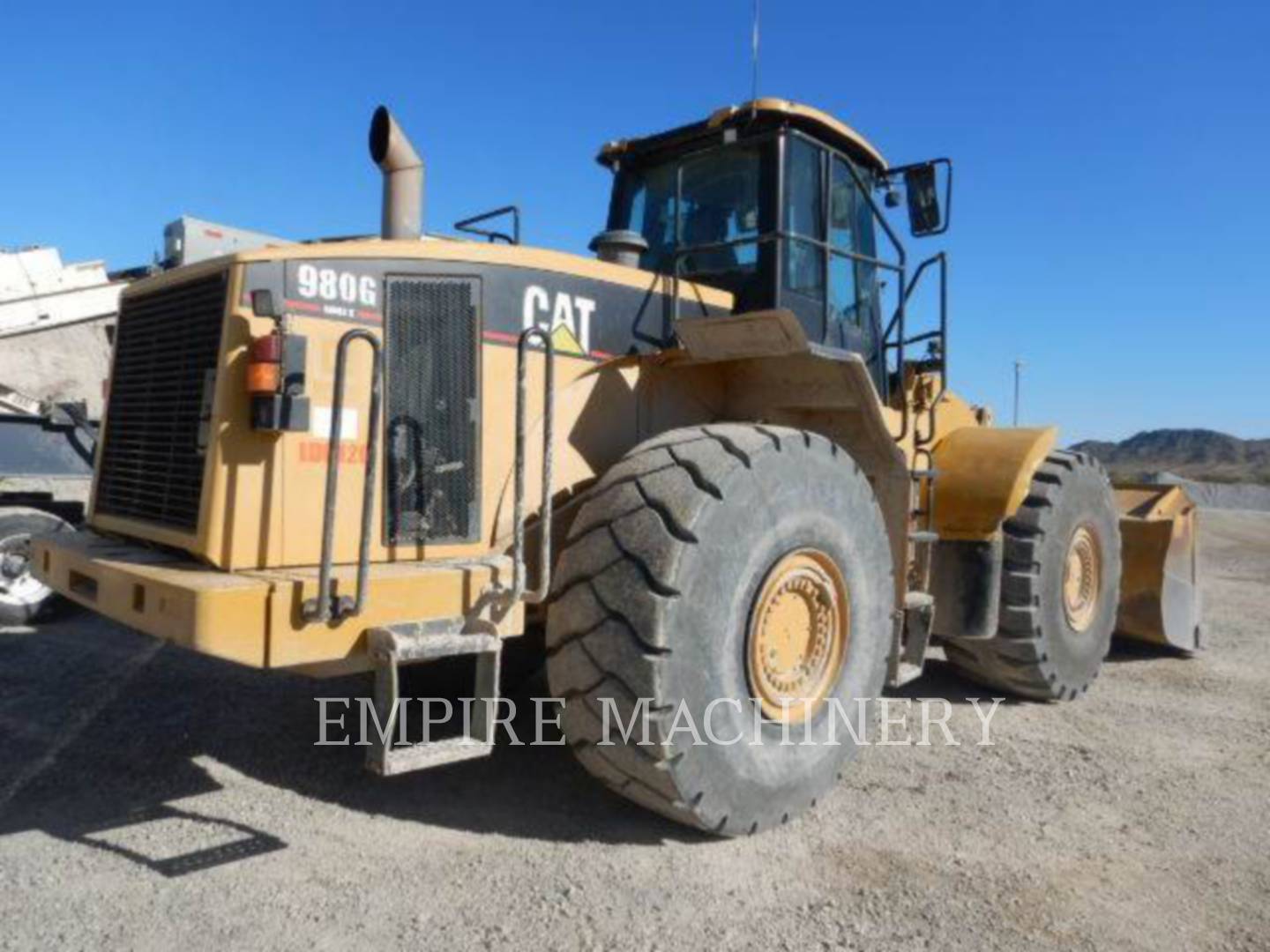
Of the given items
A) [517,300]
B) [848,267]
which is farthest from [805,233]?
[517,300]

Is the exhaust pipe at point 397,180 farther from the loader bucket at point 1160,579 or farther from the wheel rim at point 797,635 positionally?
the loader bucket at point 1160,579

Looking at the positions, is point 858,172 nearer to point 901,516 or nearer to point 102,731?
point 901,516

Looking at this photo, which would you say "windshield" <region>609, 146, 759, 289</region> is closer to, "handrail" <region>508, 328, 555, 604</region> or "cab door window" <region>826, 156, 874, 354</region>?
"cab door window" <region>826, 156, 874, 354</region>

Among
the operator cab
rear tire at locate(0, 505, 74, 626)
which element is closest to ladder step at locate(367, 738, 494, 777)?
the operator cab

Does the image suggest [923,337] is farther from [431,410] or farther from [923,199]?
[431,410]

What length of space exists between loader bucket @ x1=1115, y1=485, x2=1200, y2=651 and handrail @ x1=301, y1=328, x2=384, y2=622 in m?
5.77

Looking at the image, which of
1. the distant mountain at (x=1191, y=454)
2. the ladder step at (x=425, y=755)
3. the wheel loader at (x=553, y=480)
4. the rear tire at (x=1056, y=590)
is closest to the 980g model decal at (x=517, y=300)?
the wheel loader at (x=553, y=480)

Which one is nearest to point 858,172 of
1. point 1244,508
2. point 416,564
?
point 416,564

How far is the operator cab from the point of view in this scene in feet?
15.8

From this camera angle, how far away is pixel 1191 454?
7800 centimetres

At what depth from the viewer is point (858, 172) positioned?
5398mm

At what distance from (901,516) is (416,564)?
7.90 ft

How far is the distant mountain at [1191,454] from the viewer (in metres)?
67.7

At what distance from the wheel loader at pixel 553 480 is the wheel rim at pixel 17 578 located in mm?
4018
